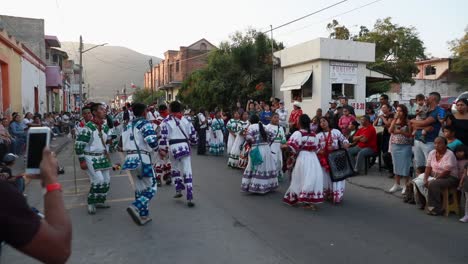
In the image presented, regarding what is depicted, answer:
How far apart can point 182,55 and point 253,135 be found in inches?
1802

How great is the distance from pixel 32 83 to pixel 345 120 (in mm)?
19961

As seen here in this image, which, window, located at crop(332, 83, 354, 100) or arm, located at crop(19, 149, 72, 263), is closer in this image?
arm, located at crop(19, 149, 72, 263)

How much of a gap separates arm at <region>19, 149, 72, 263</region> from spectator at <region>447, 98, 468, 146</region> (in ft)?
23.0

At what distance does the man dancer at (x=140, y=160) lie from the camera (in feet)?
20.0

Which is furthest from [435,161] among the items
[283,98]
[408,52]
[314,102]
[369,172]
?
[408,52]

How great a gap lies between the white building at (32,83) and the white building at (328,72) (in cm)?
1368

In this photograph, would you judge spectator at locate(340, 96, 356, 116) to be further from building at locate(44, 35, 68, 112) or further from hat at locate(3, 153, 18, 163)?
building at locate(44, 35, 68, 112)

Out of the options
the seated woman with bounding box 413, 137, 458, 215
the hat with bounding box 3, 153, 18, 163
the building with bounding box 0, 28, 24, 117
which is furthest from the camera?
the building with bounding box 0, 28, 24, 117

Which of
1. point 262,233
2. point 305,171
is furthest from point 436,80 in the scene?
point 262,233

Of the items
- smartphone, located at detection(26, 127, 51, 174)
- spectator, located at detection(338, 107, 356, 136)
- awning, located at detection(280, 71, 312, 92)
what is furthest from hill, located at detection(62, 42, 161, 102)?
smartphone, located at detection(26, 127, 51, 174)

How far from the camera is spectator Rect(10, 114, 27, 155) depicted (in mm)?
13922

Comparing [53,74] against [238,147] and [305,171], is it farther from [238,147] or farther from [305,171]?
[305,171]

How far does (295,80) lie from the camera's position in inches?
844

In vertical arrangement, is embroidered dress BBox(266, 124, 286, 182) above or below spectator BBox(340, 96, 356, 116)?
below
